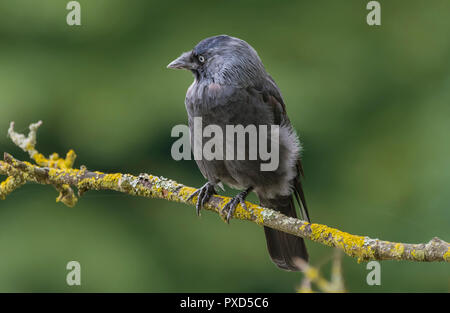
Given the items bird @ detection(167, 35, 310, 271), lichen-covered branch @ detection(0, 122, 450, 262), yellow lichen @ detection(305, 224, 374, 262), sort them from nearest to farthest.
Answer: yellow lichen @ detection(305, 224, 374, 262) → lichen-covered branch @ detection(0, 122, 450, 262) → bird @ detection(167, 35, 310, 271)

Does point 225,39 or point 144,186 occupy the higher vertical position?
point 225,39

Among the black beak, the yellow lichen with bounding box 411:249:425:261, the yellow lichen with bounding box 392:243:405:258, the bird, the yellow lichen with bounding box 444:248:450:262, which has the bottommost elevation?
the yellow lichen with bounding box 444:248:450:262

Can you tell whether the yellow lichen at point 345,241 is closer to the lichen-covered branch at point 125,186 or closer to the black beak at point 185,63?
the lichen-covered branch at point 125,186

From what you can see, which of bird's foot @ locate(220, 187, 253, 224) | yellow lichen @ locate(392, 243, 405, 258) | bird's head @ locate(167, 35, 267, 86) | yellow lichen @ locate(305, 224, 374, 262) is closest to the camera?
yellow lichen @ locate(392, 243, 405, 258)

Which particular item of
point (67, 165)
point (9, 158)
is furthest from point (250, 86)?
point (9, 158)

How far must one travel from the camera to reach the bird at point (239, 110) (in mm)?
3500

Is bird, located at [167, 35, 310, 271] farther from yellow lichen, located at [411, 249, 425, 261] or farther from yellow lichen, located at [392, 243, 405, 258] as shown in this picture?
yellow lichen, located at [411, 249, 425, 261]

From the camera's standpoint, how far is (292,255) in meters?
4.07

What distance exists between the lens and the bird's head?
3611 millimetres

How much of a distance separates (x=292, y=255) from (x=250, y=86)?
4.06 ft

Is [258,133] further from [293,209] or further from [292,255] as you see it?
[292,255]

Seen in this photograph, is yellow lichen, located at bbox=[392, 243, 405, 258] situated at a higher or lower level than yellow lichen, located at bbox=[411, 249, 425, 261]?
higher

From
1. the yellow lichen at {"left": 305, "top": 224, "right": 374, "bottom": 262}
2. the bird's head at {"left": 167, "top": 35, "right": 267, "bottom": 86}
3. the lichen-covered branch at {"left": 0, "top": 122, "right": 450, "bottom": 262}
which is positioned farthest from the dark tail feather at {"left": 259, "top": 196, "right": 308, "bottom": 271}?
the yellow lichen at {"left": 305, "top": 224, "right": 374, "bottom": 262}

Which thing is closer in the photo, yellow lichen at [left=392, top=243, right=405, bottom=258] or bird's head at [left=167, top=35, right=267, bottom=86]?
yellow lichen at [left=392, top=243, right=405, bottom=258]
